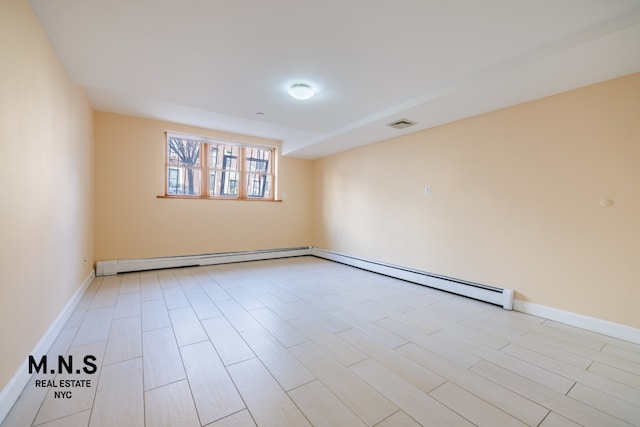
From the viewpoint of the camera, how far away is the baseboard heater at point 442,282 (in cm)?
291

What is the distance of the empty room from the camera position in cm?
148

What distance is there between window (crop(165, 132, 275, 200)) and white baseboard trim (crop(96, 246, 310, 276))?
113 centimetres

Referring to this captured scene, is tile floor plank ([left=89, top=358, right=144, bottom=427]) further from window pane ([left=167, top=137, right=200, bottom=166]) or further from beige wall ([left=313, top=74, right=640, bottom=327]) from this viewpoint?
window pane ([left=167, top=137, right=200, bottom=166])

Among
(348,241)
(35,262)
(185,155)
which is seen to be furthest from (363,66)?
(185,155)

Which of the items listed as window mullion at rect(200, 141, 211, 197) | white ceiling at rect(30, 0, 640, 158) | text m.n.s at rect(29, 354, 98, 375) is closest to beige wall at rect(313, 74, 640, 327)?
white ceiling at rect(30, 0, 640, 158)

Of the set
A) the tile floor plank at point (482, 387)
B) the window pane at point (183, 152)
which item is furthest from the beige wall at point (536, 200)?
the window pane at point (183, 152)

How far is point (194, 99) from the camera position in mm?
3066

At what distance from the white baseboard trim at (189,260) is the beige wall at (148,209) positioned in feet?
0.29

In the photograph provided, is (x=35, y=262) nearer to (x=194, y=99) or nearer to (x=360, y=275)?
(x=194, y=99)

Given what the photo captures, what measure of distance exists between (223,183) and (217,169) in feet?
0.94

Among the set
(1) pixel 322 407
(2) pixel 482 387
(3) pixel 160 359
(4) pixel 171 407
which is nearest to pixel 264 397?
(1) pixel 322 407

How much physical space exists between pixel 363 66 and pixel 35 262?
292 cm

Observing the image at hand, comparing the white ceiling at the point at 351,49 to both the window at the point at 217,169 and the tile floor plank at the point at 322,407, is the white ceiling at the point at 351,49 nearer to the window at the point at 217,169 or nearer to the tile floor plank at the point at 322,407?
the window at the point at 217,169

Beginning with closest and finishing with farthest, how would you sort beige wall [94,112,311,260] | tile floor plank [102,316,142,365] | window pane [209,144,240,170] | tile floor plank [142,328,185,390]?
tile floor plank [142,328,185,390]
tile floor plank [102,316,142,365]
beige wall [94,112,311,260]
window pane [209,144,240,170]
